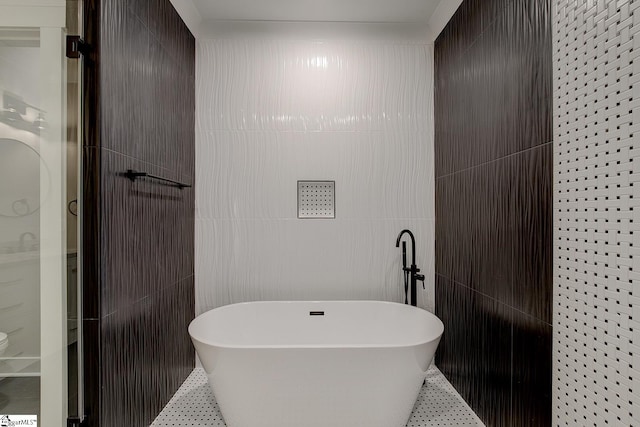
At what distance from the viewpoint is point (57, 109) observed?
133 cm

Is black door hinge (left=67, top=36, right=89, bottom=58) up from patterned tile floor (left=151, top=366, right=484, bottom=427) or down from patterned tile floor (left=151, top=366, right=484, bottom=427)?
up

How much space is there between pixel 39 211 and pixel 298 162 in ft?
5.48

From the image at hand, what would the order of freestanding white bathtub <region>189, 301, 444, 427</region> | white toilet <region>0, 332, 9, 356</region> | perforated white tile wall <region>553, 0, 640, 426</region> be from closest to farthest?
1. perforated white tile wall <region>553, 0, 640, 426</region>
2. white toilet <region>0, 332, 9, 356</region>
3. freestanding white bathtub <region>189, 301, 444, 427</region>

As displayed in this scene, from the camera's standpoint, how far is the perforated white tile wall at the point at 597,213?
40.6 inches

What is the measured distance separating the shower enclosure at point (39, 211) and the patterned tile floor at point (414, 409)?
0.71m

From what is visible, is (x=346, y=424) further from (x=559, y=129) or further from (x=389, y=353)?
(x=559, y=129)

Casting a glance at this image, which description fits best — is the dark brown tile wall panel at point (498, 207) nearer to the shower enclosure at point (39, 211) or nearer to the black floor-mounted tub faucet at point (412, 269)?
the black floor-mounted tub faucet at point (412, 269)

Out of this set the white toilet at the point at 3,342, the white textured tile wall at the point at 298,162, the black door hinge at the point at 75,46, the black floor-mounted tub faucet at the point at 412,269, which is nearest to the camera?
the white toilet at the point at 3,342


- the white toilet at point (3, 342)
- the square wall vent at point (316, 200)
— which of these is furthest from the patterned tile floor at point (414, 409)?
the square wall vent at point (316, 200)

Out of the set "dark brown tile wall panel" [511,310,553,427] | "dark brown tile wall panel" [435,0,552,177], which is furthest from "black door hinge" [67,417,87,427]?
"dark brown tile wall panel" [435,0,552,177]

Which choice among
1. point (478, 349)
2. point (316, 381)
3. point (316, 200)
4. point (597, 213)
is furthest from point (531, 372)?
point (316, 200)

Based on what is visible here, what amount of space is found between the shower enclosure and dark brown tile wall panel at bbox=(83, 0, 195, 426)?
0.07 m

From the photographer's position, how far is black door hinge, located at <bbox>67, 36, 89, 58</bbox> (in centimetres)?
137

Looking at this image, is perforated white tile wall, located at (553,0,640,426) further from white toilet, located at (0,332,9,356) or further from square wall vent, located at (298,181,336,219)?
white toilet, located at (0,332,9,356)
